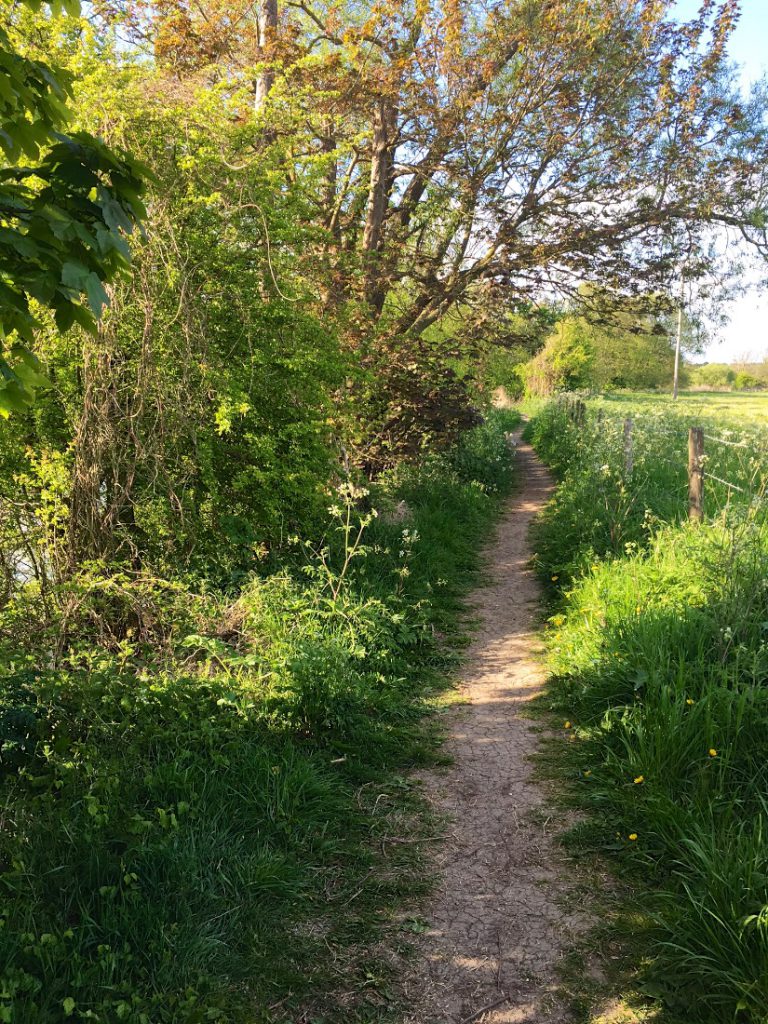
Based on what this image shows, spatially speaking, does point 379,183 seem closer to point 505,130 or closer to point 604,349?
point 505,130

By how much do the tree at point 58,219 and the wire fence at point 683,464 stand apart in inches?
172

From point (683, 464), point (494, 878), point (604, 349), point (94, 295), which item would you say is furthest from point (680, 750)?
point (604, 349)

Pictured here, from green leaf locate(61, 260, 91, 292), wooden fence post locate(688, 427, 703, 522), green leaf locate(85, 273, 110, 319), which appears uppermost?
green leaf locate(61, 260, 91, 292)

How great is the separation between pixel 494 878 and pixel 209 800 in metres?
1.53

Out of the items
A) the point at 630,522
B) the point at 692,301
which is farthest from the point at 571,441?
the point at 630,522

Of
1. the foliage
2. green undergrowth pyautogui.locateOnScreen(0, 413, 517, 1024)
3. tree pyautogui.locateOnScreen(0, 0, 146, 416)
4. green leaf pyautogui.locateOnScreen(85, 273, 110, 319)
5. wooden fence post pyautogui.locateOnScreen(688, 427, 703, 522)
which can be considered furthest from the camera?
the foliage

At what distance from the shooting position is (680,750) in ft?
12.5

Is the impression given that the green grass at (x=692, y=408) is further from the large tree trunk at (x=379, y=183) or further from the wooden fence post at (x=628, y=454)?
the large tree trunk at (x=379, y=183)

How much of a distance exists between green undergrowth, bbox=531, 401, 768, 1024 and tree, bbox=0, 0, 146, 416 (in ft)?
10.6

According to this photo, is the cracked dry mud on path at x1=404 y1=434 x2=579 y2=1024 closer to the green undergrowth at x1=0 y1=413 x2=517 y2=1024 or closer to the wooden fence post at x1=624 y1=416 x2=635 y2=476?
the green undergrowth at x1=0 y1=413 x2=517 y2=1024

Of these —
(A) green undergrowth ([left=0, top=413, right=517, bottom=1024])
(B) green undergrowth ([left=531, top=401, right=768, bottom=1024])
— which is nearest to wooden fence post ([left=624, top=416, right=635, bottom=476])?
(B) green undergrowth ([left=531, top=401, right=768, bottom=1024])

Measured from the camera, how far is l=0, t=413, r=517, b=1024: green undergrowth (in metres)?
2.63

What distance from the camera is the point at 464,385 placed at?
37.8ft

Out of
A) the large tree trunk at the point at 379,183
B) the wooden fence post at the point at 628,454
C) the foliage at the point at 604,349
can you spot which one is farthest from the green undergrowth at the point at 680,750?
the foliage at the point at 604,349
